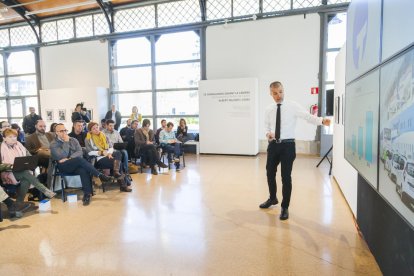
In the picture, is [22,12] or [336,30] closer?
[336,30]

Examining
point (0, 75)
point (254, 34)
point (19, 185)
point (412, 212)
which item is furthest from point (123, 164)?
point (0, 75)

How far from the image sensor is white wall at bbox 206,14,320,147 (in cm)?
765

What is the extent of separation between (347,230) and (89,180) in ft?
11.5

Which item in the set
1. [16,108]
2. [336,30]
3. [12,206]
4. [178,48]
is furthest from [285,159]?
[16,108]

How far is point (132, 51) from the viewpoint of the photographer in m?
9.55

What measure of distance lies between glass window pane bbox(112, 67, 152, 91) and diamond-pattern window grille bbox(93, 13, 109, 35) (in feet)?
4.74

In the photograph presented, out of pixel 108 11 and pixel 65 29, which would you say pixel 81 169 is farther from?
pixel 65 29

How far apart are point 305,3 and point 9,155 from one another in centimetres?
769

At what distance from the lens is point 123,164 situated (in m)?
5.13

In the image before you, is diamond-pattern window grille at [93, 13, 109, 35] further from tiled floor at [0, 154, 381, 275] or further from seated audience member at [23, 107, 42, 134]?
tiled floor at [0, 154, 381, 275]

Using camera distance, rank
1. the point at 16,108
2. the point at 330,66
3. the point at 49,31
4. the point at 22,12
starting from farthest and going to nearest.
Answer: the point at 16,108, the point at 49,31, the point at 22,12, the point at 330,66

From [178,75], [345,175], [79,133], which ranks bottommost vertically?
[345,175]

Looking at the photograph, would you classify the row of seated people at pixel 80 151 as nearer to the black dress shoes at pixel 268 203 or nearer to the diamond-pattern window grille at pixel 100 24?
the black dress shoes at pixel 268 203

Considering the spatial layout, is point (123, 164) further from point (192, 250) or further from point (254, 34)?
point (254, 34)
